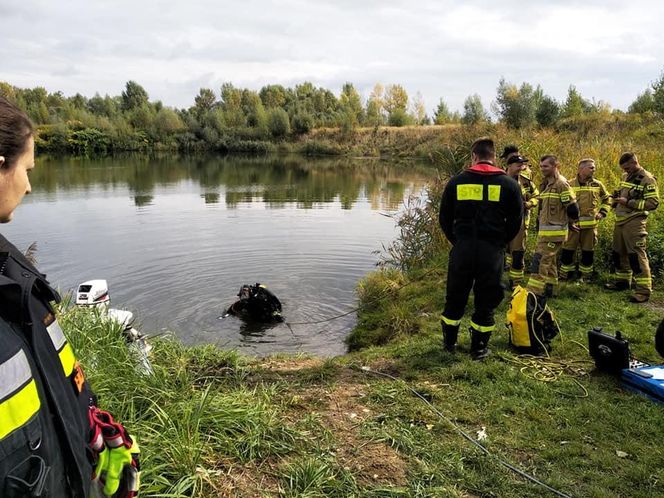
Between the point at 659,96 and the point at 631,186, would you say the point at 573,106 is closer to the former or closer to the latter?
the point at 659,96

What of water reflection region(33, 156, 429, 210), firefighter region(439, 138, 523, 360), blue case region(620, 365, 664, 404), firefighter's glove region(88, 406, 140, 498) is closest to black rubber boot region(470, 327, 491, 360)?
firefighter region(439, 138, 523, 360)

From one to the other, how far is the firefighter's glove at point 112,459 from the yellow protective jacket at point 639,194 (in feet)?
25.2

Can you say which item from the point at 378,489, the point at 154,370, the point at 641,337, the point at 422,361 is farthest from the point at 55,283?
the point at 641,337

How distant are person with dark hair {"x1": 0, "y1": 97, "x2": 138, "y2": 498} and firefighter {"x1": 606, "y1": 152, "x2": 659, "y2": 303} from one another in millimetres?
7734

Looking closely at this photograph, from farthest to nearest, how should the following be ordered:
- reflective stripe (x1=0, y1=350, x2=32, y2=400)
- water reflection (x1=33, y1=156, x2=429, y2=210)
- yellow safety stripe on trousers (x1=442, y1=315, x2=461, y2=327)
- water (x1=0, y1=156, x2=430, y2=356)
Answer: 1. water reflection (x1=33, y1=156, x2=429, y2=210)
2. water (x1=0, y1=156, x2=430, y2=356)
3. yellow safety stripe on trousers (x1=442, y1=315, x2=461, y2=327)
4. reflective stripe (x1=0, y1=350, x2=32, y2=400)

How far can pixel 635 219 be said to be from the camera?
733 centimetres

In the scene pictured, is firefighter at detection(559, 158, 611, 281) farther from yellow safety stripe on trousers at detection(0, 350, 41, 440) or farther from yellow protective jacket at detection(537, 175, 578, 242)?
yellow safety stripe on trousers at detection(0, 350, 41, 440)

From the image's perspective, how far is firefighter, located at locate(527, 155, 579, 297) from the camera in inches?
279

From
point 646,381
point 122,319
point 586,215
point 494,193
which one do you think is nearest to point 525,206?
Answer: point 586,215

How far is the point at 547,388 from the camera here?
182 inches

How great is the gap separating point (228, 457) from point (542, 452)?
231cm

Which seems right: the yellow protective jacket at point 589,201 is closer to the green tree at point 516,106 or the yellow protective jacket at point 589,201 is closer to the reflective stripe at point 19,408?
the reflective stripe at point 19,408

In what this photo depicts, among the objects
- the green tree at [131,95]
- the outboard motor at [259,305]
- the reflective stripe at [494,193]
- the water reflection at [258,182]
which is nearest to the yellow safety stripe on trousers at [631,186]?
the reflective stripe at [494,193]

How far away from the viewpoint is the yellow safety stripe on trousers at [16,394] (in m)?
1.09
